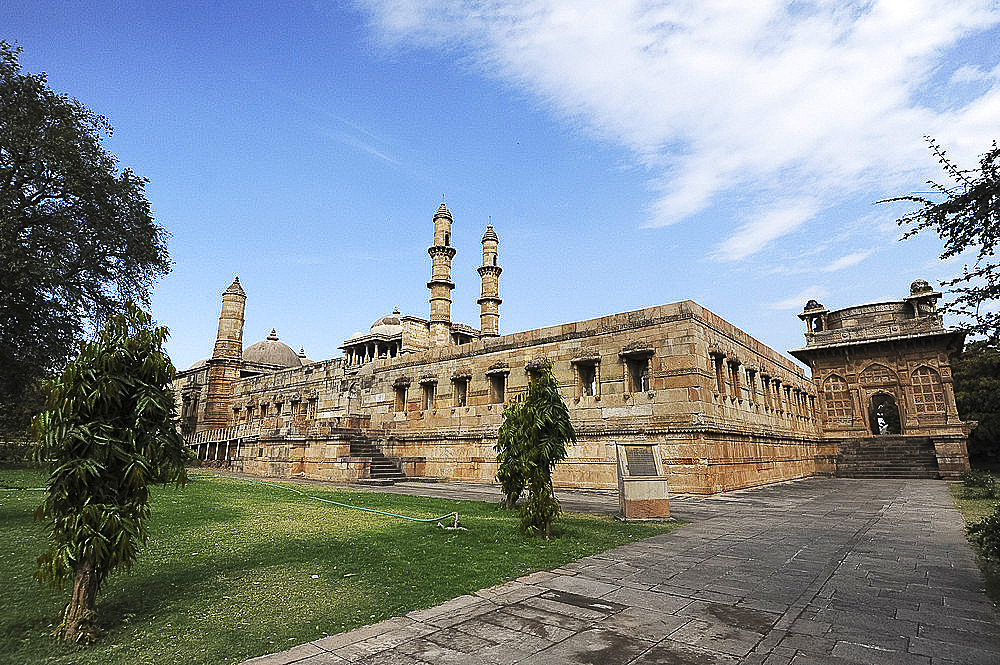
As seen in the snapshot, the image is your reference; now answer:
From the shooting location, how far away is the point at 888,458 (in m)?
25.9

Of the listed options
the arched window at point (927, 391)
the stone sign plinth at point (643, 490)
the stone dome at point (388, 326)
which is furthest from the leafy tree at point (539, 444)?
the stone dome at point (388, 326)

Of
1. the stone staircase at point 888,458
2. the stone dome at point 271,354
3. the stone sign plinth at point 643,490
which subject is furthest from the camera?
the stone dome at point 271,354

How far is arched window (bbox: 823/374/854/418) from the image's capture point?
97.2 ft

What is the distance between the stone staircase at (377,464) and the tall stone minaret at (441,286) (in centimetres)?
622

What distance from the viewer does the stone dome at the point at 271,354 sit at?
43.4 m

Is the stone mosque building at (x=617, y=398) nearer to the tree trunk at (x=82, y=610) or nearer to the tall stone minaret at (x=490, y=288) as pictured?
the tall stone minaret at (x=490, y=288)

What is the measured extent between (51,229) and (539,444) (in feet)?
41.9

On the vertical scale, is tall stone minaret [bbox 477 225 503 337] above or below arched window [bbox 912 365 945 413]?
above

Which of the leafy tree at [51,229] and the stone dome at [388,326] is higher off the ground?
the stone dome at [388,326]

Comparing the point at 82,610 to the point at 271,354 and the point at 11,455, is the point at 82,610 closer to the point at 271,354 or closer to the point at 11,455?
the point at 11,455

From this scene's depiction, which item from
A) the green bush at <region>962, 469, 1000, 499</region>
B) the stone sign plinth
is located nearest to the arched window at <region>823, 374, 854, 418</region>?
the green bush at <region>962, 469, 1000, 499</region>

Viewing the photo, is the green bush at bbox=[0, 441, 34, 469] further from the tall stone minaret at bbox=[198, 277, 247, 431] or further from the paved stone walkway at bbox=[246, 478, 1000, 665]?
the paved stone walkway at bbox=[246, 478, 1000, 665]

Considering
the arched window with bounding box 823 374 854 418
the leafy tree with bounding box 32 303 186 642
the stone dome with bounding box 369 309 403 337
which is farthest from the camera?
the stone dome with bounding box 369 309 403 337

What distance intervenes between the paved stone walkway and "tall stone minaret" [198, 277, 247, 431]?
30.7m
